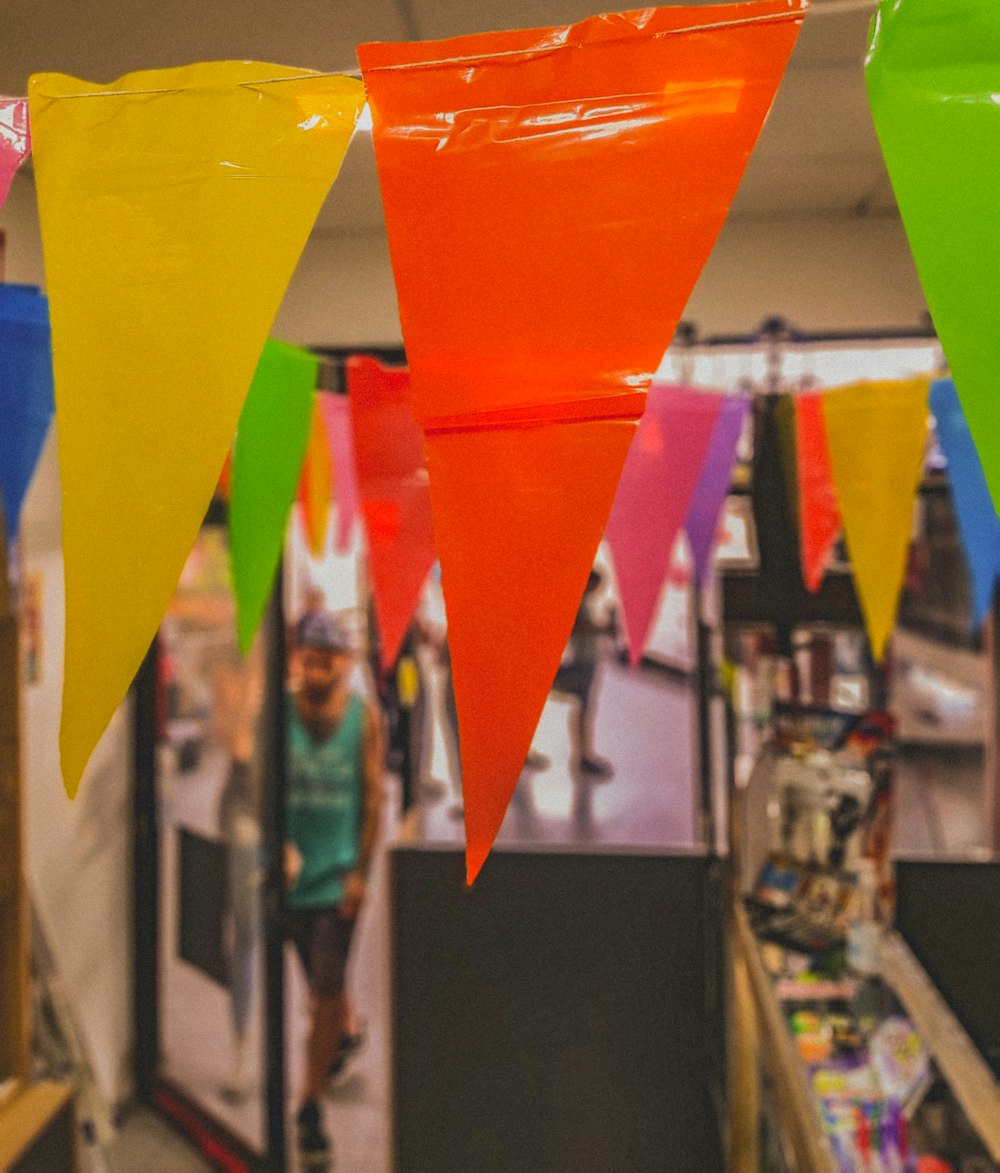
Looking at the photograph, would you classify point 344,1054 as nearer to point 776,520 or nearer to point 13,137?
point 776,520

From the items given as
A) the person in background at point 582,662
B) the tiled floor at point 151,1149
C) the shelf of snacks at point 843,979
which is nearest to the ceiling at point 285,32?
the shelf of snacks at point 843,979

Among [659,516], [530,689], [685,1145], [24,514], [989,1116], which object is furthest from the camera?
[24,514]

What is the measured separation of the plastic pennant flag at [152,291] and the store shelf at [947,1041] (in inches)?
43.8

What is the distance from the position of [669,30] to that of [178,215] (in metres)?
0.40

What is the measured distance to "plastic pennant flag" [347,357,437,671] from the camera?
3.83 feet

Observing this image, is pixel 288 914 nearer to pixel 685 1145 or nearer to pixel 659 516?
pixel 685 1145

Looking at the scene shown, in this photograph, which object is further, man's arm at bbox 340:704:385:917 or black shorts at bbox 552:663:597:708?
black shorts at bbox 552:663:597:708

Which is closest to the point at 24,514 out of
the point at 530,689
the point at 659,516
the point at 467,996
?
the point at 467,996

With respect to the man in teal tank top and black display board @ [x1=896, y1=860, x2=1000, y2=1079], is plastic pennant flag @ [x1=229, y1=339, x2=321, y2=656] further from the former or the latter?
the man in teal tank top

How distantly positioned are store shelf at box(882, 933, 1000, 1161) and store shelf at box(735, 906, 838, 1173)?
191mm

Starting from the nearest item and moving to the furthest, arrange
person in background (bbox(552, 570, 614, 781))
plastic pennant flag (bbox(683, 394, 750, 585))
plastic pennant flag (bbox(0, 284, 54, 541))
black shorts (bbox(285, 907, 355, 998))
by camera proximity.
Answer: plastic pennant flag (bbox(0, 284, 54, 541)) < plastic pennant flag (bbox(683, 394, 750, 585)) < black shorts (bbox(285, 907, 355, 998)) < person in background (bbox(552, 570, 614, 781))

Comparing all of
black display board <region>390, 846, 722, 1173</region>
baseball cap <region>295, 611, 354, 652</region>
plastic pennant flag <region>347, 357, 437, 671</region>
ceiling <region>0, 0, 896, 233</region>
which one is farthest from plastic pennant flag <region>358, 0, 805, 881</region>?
baseball cap <region>295, 611, 354, 652</region>

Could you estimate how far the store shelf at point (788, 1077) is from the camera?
115cm

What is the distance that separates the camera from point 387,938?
2.09m
